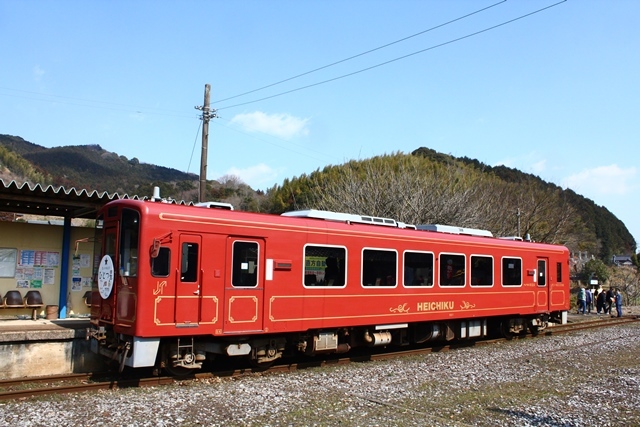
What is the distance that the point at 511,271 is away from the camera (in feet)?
52.5

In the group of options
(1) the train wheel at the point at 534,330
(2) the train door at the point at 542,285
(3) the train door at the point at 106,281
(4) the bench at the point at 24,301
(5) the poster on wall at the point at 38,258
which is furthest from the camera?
(1) the train wheel at the point at 534,330

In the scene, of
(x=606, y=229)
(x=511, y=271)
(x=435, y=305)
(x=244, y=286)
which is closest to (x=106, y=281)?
(x=244, y=286)

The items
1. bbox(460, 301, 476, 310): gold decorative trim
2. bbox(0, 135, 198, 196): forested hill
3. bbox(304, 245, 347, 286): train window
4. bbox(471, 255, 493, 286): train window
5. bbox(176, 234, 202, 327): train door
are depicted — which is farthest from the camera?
bbox(0, 135, 198, 196): forested hill

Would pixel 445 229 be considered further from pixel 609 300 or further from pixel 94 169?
pixel 94 169

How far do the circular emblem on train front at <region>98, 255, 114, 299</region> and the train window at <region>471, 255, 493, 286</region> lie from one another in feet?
29.1

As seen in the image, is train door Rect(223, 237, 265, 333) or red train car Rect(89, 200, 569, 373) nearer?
red train car Rect(89, 200, 569, 373)

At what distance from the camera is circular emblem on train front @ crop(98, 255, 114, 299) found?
972 centimetres

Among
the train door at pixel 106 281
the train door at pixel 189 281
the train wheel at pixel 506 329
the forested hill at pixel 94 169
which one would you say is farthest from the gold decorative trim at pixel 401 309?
the forested hill at pixel 94 169

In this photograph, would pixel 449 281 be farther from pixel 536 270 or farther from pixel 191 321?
pixel 191 321

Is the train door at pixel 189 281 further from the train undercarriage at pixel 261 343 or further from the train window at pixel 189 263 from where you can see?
the train undercarriage at pixel 261 343

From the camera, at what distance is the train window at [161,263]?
9219 mm

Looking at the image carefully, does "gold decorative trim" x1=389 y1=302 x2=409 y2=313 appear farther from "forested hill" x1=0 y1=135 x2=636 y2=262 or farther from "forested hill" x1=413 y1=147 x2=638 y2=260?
"forested hill" x1=413 y1=147 x2=638 y2=260

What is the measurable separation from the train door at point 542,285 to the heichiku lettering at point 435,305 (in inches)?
177

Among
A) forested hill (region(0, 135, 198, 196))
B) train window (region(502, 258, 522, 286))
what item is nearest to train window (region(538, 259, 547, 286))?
train window (region(502, 258, 522, 286))
